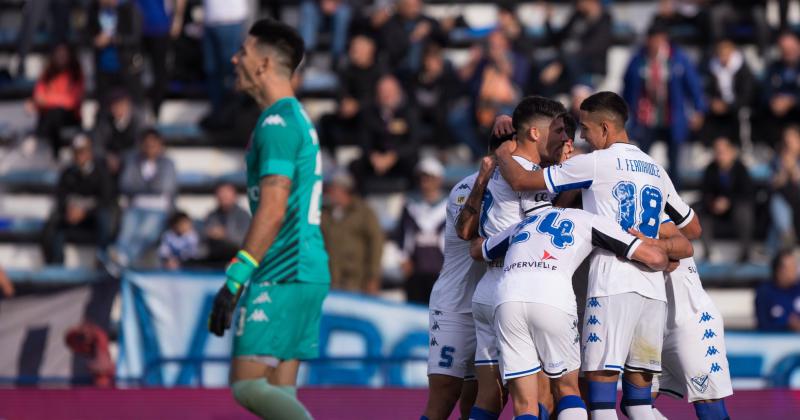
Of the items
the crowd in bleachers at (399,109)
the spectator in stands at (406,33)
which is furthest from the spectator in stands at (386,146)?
the spectator in stands at (406,33)

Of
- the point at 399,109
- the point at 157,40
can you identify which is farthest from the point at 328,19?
the point at 399,109

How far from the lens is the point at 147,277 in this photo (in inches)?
523

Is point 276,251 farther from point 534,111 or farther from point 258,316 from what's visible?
point 534,111

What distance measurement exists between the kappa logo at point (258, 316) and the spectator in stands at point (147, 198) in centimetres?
931

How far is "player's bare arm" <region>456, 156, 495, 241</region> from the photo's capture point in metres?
7.85

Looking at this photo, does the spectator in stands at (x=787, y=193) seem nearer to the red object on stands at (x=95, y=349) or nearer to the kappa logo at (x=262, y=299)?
the red object on stands at (x=95, y=349)

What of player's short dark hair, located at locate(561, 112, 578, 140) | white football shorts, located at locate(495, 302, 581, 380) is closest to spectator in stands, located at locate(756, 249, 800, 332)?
player's short dark hair, located at locate(561, 112, 578, 140)

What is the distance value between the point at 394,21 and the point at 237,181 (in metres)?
3.02

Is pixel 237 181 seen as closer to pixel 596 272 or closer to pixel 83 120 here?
pixel 83 120

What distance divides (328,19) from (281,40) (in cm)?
1171

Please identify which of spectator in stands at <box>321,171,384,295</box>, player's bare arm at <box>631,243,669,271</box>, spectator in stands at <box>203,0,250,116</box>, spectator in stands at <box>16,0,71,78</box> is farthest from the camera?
spectator in stands at <box>16,0,71,78</box>

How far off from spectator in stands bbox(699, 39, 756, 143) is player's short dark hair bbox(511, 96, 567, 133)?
29.2 ft

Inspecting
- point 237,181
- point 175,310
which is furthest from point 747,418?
point 237,181

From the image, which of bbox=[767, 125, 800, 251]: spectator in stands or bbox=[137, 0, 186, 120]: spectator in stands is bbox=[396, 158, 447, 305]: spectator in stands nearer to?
bbox=[767, 125, 800, 251]: spectator in stands
